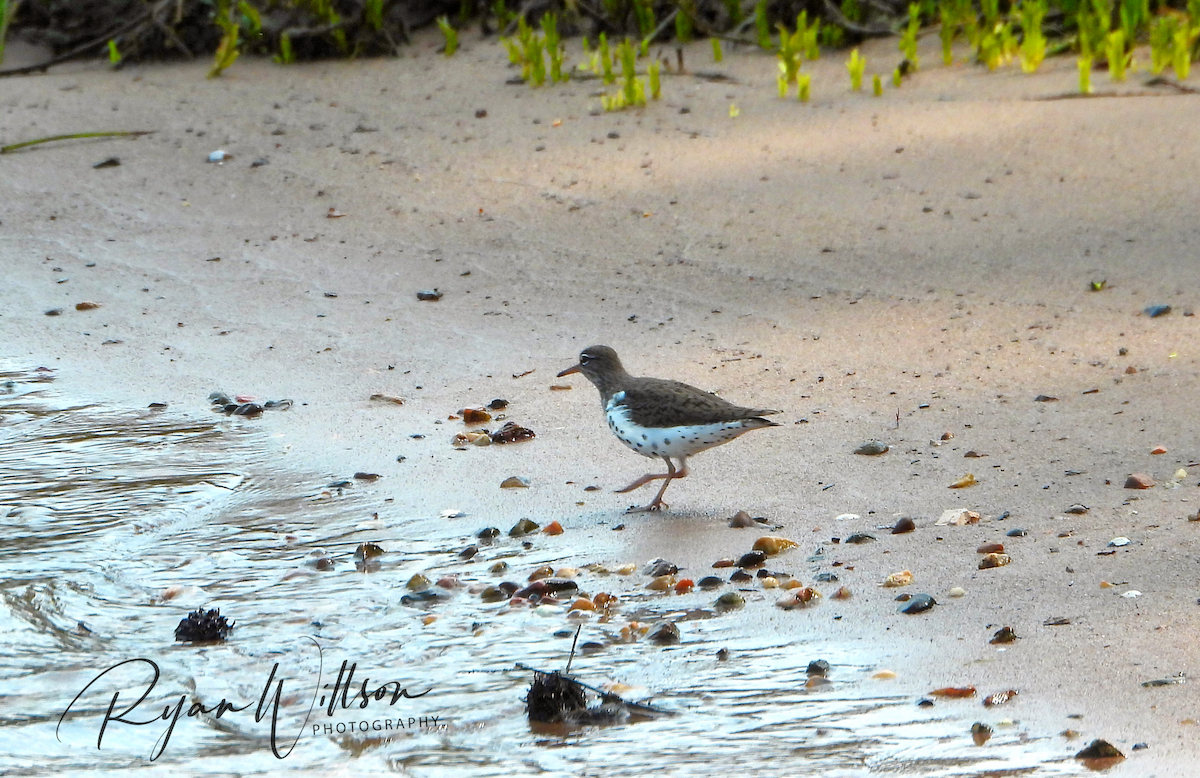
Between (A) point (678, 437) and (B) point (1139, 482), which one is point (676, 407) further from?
(B) point (1139, 482)

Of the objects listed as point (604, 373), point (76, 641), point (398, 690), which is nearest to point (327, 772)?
point (398, 690)

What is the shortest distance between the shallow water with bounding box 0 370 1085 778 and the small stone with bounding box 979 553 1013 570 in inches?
27.7

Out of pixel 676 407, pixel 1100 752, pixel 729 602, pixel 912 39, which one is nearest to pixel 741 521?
pixel 676 407

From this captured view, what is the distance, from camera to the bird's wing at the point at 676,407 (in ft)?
18.1

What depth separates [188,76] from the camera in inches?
457

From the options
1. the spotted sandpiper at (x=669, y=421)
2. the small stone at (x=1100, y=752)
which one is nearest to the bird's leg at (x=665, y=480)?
the spotted sandpiper at (x=669, y=421)

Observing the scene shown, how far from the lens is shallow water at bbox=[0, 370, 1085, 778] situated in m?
3.68

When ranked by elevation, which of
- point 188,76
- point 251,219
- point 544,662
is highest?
point 188,76

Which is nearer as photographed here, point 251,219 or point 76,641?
point 76,641

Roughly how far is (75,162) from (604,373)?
5.37 m

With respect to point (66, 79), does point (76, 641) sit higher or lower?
lower

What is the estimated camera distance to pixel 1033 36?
9867 mm

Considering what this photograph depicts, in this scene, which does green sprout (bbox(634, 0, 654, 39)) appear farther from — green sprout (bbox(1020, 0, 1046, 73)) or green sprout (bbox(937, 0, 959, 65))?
green sprout (bbox(1020, 0, 1046, 73))

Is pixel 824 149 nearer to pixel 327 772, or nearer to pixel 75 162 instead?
pixel 75 162
